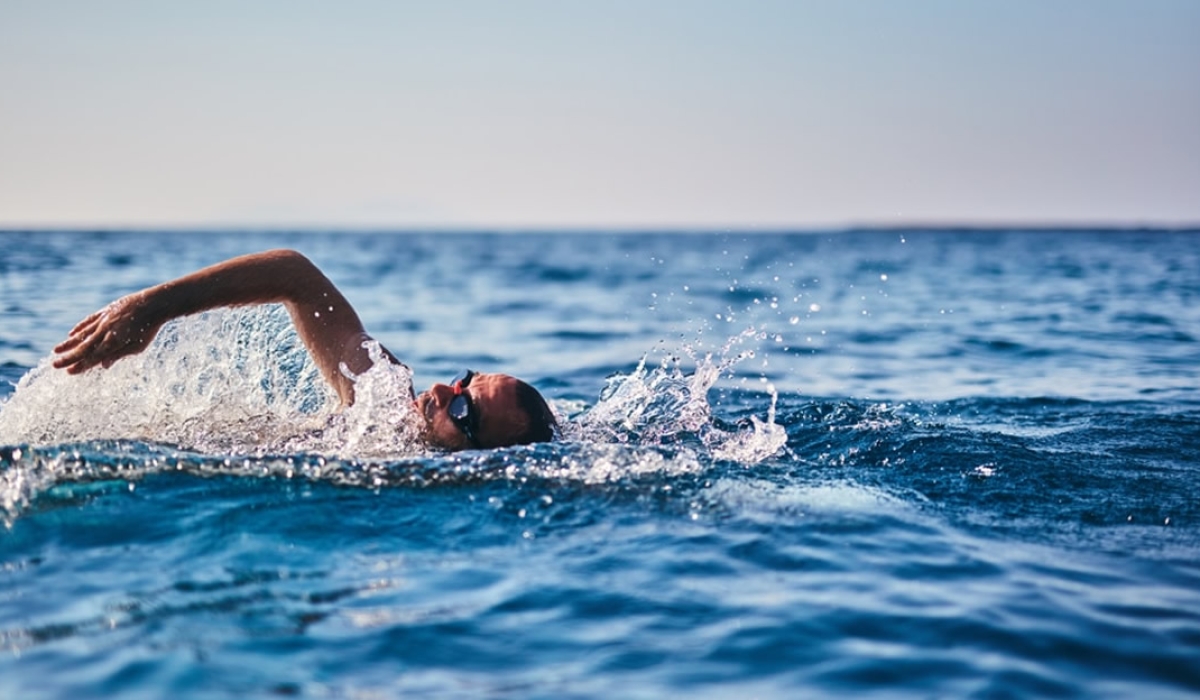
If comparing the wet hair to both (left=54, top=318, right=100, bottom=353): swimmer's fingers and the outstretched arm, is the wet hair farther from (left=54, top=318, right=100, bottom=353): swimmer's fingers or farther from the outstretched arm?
(left=54, top=318, right=100, bottom=353): swimmer's fingers

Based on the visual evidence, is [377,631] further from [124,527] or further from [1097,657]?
[1097,657]

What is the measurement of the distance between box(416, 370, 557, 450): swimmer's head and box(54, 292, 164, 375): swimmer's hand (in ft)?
4.58

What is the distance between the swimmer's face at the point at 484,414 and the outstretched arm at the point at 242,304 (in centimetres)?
49

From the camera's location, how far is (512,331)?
15359 millimetres

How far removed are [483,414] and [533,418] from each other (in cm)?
26

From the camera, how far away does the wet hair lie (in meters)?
5.81

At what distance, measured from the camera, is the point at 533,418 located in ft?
19.1

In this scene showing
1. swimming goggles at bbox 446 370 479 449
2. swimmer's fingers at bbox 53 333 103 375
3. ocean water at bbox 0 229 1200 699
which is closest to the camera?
ocean water at bbox 0 229 1200 699

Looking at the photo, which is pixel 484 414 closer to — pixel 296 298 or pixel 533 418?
pixel 533 418

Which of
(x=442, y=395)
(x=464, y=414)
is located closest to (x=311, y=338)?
(x=442, y=395)

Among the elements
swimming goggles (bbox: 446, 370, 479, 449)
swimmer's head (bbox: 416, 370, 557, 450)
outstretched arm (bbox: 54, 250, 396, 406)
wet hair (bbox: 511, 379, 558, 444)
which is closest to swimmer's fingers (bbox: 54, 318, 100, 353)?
outstretched arm (bbox: 54, 250, 396, 406)

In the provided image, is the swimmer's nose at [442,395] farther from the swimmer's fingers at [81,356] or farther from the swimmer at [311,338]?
the swimmer's fingers at [81,356]

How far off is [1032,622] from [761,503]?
148 centimetres

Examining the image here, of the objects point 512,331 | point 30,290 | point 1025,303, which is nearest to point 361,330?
point 512,331
